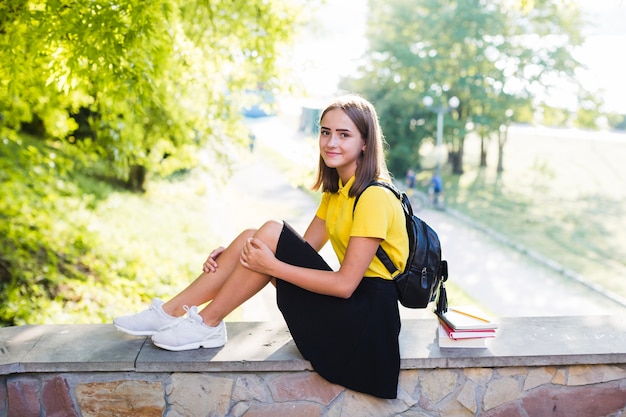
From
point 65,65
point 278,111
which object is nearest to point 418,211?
point 278,111

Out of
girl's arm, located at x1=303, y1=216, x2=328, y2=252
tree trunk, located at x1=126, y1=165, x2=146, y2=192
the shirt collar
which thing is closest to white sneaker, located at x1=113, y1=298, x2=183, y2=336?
girl's arm, located at x1=303, y1=216, x2=328, y2=252

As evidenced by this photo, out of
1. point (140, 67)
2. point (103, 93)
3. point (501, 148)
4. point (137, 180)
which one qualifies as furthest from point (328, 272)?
point (501, 148)

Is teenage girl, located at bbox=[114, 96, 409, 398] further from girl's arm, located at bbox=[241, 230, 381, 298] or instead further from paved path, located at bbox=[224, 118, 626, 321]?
paved path, located at bbox=[224, 118, 626, 321]

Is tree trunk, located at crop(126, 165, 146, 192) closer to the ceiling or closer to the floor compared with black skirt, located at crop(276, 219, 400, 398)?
closer to the floor

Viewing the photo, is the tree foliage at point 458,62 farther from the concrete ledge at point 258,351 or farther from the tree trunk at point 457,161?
the concrete ledge at point 258,351

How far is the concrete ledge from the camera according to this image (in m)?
2.50

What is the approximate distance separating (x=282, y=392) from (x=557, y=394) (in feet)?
3.66

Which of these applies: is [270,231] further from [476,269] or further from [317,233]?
[476,269]

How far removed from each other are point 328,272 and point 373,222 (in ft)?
0.82

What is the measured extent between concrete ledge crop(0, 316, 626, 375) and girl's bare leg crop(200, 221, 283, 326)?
152 millimetres

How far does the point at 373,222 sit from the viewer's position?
2322 millimetres

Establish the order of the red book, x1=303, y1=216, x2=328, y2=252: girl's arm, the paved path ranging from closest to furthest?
the red book, x1=303, y1=216, x2=328, y2=252: girl's arm, the paved path

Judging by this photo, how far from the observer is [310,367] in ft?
8.25

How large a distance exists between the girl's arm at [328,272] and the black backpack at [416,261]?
5.4 inches
